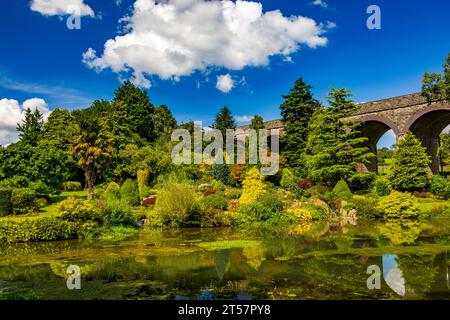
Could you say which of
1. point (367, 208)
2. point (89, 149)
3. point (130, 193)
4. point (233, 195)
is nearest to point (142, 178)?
point (130, 193)

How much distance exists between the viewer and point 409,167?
24.7 m

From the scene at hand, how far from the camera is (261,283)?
932 cm

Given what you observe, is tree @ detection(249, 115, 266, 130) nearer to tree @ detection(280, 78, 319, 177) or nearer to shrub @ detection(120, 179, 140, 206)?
tree @ detection(280, 78, 319, 177)

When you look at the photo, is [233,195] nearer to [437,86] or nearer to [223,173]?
[223,173]

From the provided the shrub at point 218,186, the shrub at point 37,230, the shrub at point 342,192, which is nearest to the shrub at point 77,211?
the shrub at point 37,230

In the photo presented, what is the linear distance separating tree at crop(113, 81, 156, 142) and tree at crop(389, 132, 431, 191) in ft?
91.1

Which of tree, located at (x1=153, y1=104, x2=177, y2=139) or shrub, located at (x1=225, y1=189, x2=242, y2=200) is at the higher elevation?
tree, located at (x1=153, y1=104, x2=177, y2=139)

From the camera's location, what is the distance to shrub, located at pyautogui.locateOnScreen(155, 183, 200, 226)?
65.7 feet

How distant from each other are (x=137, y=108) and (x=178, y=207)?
26.1 metres

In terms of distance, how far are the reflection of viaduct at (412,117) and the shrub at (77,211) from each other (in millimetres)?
22650

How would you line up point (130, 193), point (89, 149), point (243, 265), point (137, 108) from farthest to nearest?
point (137, 108) < point (130, 193) < point (89, 149) < point (243, 265)

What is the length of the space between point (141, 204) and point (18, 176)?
7989mm

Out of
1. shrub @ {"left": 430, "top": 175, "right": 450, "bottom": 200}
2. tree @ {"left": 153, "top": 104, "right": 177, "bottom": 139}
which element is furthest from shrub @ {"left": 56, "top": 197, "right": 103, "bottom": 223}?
tree @ {"left": 153, "top": 104, "right": 177, "bottom": 139}
